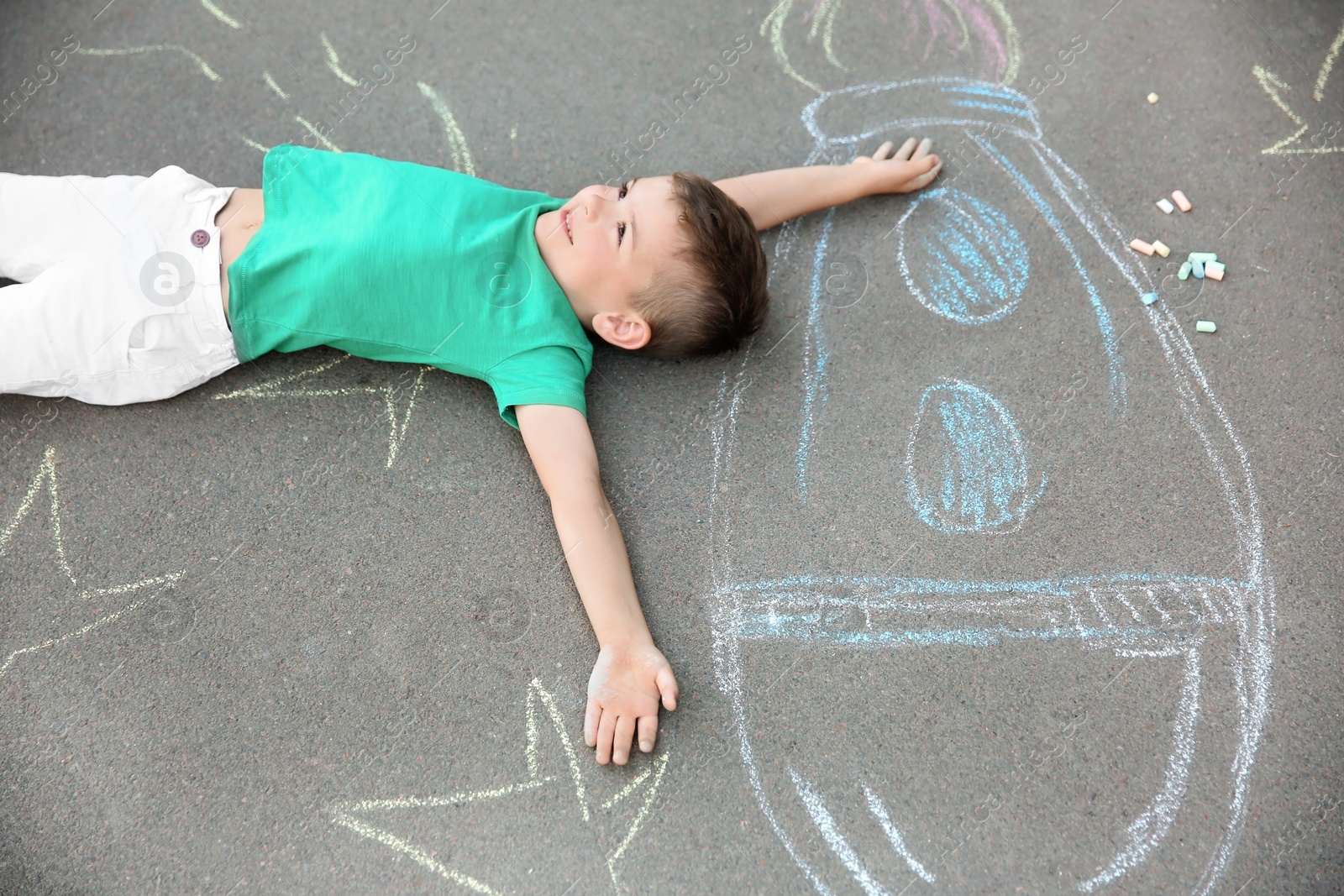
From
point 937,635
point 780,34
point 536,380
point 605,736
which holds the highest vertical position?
point 780,34

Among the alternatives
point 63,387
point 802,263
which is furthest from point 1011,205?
point 63,387

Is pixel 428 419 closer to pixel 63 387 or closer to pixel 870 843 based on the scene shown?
pixel 63 387

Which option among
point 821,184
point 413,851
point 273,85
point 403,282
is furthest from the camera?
point 273,85

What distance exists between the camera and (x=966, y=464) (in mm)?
1763

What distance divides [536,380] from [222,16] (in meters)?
1.36

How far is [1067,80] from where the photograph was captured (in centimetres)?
209

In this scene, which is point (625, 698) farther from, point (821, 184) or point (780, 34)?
point (780, 34)

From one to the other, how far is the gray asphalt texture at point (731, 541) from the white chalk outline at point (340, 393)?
0.01m

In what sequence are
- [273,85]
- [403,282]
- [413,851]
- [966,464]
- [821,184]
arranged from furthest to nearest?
[273,85], [821,184], [966,464], [403,282], [413,851]

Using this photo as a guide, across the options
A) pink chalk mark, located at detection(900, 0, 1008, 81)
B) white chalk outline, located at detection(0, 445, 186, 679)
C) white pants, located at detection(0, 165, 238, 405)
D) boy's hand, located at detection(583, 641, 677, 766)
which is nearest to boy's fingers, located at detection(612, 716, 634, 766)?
boy's hand, located at detection(583, 641, 677, 766)

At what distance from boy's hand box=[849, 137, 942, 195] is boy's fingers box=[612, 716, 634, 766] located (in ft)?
4.30

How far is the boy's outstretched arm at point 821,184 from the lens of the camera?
189cm

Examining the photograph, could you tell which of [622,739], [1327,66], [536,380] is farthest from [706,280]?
[1327,66]

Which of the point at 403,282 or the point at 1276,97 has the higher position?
the point at 1276,97
